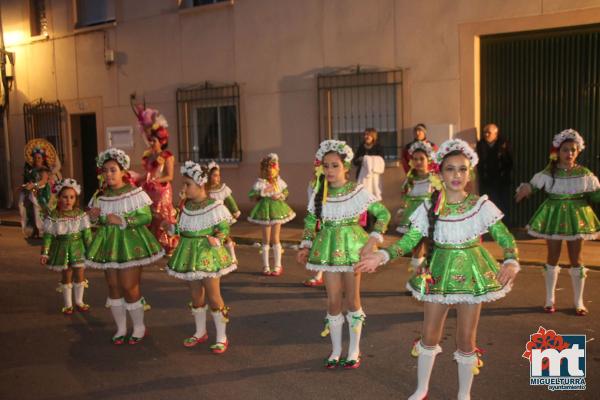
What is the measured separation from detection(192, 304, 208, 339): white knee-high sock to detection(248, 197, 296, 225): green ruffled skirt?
3.08m

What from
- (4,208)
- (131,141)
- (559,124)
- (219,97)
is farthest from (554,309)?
(4,208)

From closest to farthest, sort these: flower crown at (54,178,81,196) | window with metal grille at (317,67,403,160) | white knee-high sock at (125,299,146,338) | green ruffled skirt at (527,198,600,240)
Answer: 1. white knee-high sock at (125,299,146,338)
2. green ruffled skirt at (527,198,600,240)
3. flower crown at (54,178,81,196)
4. window with metal grille at (317,67,403,160)

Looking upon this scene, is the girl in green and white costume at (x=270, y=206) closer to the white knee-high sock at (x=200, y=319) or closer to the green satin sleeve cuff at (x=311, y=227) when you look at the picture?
the white knee-high sock at (x=200, y=319)

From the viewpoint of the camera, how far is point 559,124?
11320mm

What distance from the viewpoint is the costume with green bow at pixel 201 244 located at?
5.73 meters

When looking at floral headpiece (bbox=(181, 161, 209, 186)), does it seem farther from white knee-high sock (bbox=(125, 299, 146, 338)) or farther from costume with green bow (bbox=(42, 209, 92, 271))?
costume with green bow (bbox=(42, 209, 92, 271))

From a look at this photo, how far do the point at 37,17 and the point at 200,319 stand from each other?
1666 centimetres

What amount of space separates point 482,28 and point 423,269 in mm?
8411

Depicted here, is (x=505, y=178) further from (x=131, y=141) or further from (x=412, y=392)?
(x=131, y=141)

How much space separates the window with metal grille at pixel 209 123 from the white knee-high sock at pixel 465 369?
11.0 meters

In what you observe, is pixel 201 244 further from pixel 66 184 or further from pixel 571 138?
pixel 571 138

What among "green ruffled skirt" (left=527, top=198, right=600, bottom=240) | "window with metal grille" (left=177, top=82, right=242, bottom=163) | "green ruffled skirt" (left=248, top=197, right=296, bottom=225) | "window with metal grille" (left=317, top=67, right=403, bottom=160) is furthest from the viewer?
"window with metal grille" (left=177, top=82, right=242, bottom=163)

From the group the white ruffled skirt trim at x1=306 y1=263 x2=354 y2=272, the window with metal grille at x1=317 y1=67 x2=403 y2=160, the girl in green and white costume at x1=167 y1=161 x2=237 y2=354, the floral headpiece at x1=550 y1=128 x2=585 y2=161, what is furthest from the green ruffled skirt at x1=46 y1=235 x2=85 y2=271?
the window with metal grille at x1=317 y1=67 x2=403 y2=160

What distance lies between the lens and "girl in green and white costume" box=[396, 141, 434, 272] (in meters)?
7.48
